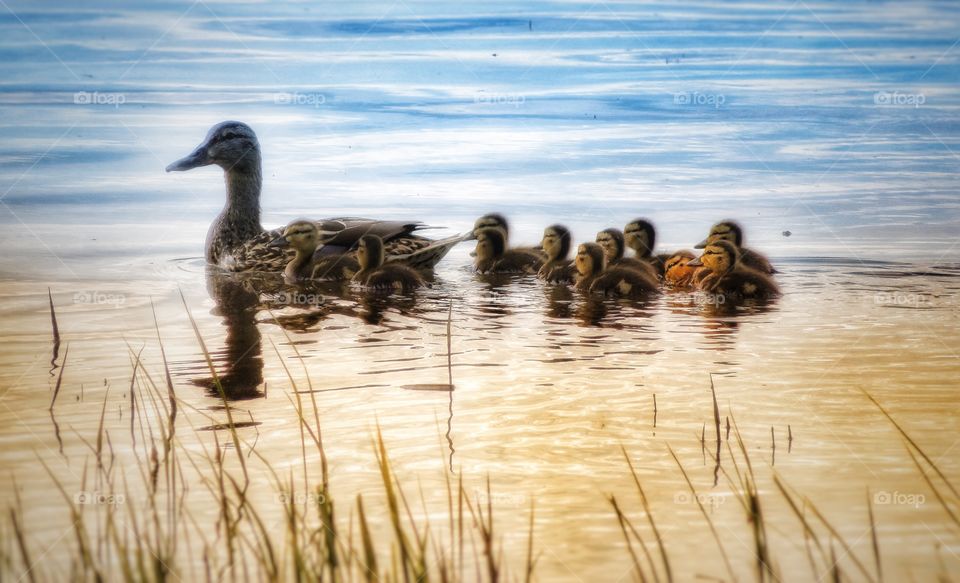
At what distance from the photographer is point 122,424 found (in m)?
2.75

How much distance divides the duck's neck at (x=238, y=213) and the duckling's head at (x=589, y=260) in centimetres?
217

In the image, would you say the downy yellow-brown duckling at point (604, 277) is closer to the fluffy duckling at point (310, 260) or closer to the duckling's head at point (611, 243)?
the duckling's head at point (611, 243)

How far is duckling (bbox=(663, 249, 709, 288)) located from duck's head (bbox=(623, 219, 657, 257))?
470 mm

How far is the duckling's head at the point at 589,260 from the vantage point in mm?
5492

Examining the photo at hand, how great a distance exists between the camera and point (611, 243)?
20.0 ft

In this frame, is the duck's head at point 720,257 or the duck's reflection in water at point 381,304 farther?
the duck's head at point 720,257

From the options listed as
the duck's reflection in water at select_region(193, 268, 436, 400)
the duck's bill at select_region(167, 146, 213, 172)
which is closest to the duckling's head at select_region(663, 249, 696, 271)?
the duck's reflection in water at select_region(193, 268, 436, 400)

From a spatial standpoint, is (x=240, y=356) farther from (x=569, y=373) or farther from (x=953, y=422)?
(x=953, y=422)

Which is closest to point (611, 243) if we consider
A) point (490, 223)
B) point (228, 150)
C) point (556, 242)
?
point (556, 242)

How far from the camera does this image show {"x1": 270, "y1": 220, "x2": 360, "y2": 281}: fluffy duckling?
5.93 m

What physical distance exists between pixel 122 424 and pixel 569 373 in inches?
52.8

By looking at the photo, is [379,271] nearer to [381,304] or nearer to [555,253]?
[381,304]

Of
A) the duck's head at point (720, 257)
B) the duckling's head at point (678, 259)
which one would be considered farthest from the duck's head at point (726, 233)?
the duck's head at point (720, 257)

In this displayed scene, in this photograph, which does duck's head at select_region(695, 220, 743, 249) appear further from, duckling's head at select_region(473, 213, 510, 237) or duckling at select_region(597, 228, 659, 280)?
duckling's head at select_region(473, 213, 510, 237)
